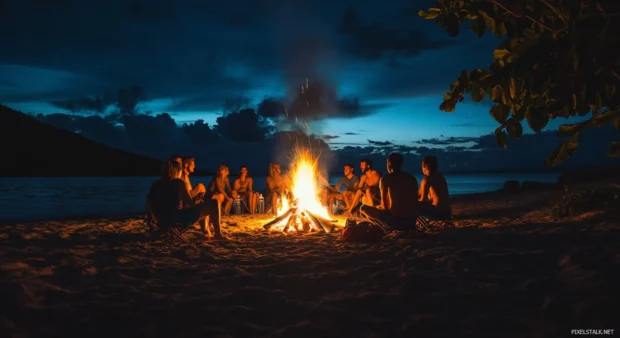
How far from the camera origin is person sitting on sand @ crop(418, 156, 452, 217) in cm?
818

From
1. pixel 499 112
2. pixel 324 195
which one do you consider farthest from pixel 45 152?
pixel 499 112

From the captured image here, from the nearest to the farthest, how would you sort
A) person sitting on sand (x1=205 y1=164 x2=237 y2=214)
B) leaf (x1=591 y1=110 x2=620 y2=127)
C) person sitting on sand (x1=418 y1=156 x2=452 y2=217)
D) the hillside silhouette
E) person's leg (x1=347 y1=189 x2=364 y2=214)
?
leaf (x1=591 y1=110 x2=620 y2=127)
person sitting on sand (x1=418 y1=156 x2=452 y2=217)
person's leg (x1=347 y1=189 x2=364 y2=214)
person sitting on sand (x1=205 y1=164 x2=237 y2=214)
the hillside silhouette

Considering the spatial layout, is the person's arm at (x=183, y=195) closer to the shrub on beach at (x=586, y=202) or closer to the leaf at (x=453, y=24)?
the leaf at (x=453, y=24)

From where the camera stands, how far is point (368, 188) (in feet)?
33.8

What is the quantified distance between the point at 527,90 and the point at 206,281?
13.0ft

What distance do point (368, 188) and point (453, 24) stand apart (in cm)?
726

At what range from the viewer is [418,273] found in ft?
15.9

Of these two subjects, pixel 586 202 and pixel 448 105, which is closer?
pixel 448 105

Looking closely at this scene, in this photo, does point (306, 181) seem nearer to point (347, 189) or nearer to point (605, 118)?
point (347, 189)

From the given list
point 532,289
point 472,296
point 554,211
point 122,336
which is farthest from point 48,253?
point 554,211

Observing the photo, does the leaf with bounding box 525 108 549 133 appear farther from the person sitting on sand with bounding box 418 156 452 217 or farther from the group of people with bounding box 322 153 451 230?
the person sitting on sand with bounding box 418 156 452 217

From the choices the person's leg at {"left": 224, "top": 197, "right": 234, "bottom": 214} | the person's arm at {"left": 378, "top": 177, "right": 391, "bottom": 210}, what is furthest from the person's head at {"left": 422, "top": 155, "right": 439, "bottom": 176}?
the person's leg at {"left": 224, "top": 197, "right": 234, "bottom": 214}

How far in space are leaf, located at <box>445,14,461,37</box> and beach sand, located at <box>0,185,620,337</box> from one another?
2.41 metres

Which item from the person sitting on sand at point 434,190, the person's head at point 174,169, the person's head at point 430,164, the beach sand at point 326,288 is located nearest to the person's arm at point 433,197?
the person sitting on sand at point 434,190
